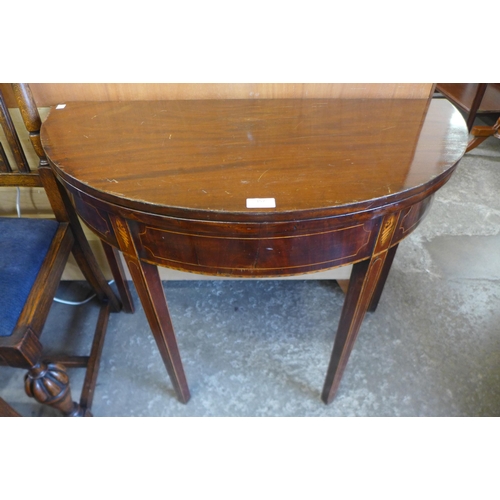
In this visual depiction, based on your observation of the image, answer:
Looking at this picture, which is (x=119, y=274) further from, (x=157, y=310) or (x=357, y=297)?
(x=357, y=297)

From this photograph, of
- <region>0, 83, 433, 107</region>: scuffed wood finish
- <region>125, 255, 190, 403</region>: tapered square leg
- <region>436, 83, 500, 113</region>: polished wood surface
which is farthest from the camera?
<region>436, 83, 500, 113</region>: polished wood surface

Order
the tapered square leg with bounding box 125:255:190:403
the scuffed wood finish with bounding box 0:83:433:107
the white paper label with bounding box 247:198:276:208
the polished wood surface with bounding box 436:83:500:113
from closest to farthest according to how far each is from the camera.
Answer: the white paper label with bounding box 247:198:276:208 → the tapered square leg with bounding box 125:255:190:403 → the scuffed wood finish with bounding box 0:83:433:107 → the polished wood surface with bounding box 436:83:500:113

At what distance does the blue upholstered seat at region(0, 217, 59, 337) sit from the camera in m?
0.71

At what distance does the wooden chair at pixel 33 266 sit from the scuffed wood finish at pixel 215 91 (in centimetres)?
11

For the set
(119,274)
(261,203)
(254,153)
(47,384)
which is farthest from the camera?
(119,274)

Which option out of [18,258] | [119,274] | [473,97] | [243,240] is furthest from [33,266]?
[473,97]

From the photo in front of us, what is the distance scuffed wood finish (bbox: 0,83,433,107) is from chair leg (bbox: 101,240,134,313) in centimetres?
40

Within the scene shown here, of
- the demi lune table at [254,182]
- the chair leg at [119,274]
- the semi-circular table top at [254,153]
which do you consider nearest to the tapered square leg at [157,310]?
the demi lune table at [254,182]

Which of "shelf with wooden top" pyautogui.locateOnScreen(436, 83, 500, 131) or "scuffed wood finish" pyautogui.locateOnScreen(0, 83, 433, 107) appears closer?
"scuffed wood finish" pyautogui.locateOnScreen(0, 83, 433, 107)

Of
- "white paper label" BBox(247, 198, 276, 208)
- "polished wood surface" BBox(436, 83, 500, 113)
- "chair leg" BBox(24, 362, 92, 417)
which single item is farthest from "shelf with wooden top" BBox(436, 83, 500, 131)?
"chair leg" BBox(24, 362, 92, 417)

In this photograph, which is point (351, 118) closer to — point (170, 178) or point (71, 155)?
point (170, 178)

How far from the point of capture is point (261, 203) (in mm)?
521

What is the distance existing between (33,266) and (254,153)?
533 millimetres

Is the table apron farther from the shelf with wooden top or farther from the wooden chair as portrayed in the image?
the shelf with wooden top
